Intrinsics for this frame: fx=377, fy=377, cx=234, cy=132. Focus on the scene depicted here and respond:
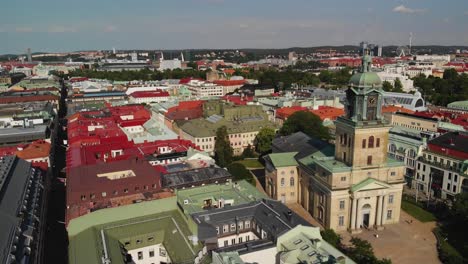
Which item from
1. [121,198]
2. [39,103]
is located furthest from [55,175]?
[39,103]

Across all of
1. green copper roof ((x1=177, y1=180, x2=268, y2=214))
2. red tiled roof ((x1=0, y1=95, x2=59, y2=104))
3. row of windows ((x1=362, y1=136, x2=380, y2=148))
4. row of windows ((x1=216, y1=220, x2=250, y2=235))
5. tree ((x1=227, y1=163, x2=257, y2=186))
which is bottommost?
tree ((x1=227, y1=163, x2=257, y2=186))

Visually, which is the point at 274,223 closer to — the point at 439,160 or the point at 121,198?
the point at 121,198

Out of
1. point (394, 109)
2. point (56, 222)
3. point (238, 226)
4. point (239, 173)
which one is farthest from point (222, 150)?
point (394, 109)

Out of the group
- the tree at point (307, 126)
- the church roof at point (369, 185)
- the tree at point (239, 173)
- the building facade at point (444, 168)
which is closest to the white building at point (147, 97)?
the tree at point (307, 126)

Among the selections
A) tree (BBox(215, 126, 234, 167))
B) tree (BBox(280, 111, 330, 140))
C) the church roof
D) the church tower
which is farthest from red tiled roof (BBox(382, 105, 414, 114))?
the church roof

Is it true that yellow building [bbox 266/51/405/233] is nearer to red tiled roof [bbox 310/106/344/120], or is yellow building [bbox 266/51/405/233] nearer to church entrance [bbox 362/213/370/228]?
church entrance [bbox 362/213/370/228]

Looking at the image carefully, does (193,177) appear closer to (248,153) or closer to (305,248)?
(305,248)
